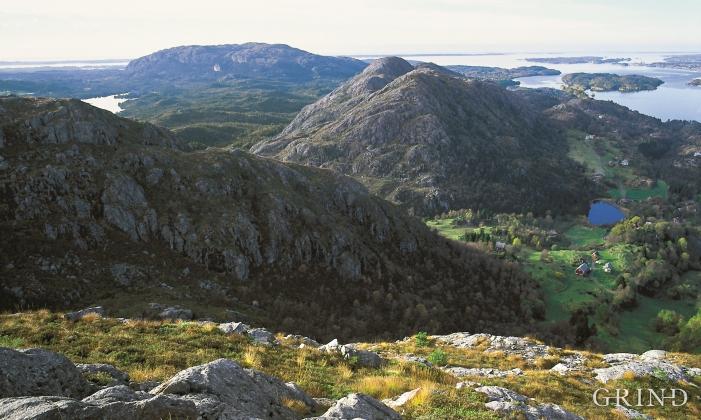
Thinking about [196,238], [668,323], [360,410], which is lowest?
[668,323]

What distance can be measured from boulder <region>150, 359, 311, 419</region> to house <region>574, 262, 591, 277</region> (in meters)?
182

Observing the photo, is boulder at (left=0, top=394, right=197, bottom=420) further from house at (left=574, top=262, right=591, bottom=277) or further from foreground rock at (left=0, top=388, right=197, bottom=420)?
house at (left=574, top=262, right=591, bottom=277)

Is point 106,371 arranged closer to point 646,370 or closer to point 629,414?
point 629,414

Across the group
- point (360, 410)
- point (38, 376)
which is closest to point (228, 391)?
point (360, 410)

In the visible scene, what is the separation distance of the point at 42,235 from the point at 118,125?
123 ft

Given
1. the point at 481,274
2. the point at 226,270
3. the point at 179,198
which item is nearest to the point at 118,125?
the point at 179,198

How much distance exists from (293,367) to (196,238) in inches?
2310

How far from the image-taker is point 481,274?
5325 inches

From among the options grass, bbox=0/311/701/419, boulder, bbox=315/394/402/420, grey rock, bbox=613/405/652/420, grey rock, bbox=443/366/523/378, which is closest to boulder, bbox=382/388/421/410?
grass, bbox=0/311/701/419

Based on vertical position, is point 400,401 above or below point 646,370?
above

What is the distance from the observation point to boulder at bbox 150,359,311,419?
12.2 metres

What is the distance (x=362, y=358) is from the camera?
2802 cm

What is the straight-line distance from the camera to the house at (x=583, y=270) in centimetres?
16812

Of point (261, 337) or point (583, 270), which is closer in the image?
point (261, 337)
